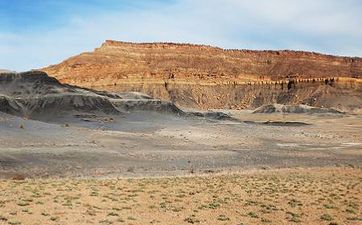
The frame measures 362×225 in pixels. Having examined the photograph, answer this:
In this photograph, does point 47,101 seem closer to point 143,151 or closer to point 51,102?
point 51,102

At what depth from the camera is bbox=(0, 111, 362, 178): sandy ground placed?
28.5 meters

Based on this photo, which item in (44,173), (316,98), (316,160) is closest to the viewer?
(44,173)

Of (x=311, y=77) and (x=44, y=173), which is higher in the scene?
(x=311, y=77)

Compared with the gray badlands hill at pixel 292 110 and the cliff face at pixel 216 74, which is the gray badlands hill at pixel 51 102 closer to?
the gray badlands hill at pixel 292 110

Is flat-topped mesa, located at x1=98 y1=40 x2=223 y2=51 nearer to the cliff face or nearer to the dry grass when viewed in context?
the cliff face

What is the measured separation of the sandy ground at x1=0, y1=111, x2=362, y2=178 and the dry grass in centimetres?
599

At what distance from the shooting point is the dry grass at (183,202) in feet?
48.3

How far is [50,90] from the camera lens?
213 feet

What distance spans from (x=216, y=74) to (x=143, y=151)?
11963 centimetres

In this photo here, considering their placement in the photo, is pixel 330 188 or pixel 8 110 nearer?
pixel 330 188

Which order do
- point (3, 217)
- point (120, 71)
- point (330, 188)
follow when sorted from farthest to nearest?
1. point (120, 71)
2. point (330, 188)
3. point (3, 217)

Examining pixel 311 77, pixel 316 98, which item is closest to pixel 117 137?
pixel 316 98

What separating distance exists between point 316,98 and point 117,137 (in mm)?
103933

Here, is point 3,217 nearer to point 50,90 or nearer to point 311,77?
point 50,90
